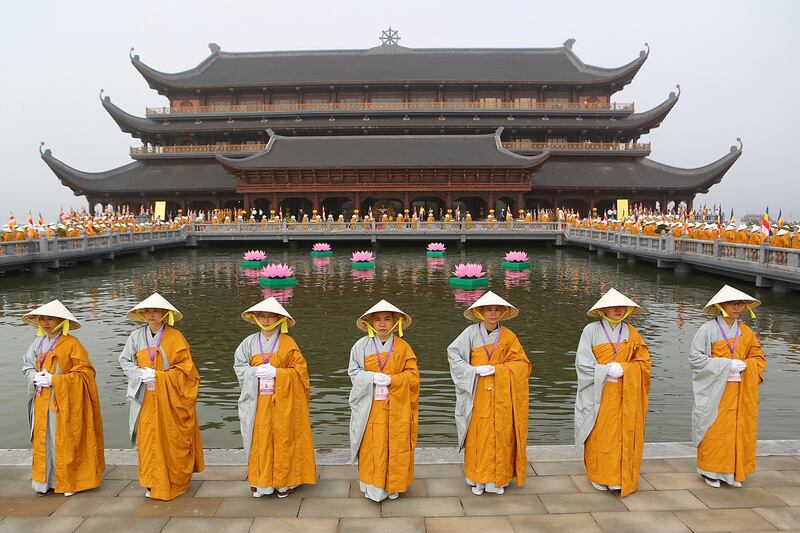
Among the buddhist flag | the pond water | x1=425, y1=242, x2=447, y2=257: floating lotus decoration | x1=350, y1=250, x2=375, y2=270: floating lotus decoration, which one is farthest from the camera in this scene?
x1=425, y1=242, x2=447, y2=257: floating lotus decoration

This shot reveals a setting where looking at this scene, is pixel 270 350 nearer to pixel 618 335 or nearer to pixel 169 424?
pixel 169 424

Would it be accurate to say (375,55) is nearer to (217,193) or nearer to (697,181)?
(217,193)

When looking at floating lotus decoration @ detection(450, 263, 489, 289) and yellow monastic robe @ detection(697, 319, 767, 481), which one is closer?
yellow monastic robe @ detection(697, 319, 767, 481)

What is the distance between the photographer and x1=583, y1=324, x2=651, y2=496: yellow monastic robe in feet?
15.9

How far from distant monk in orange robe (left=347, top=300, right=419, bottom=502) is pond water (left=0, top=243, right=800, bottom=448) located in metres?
2.39

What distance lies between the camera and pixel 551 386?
30.2ft

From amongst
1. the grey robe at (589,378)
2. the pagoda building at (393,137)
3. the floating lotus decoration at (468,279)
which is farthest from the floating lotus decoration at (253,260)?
the grey robe at (589,378)

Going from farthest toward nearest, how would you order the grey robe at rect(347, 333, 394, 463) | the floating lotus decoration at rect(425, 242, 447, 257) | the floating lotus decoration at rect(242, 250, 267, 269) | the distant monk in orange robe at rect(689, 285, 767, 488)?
the floating lotus decoration at rect(425, 242, 447, 257), the floating lotus decoration at rect(242, 250, 267, 269), the distant monk in orange robe at rect(689, 285, 767, 488), the grey robe at rect(347, 333, 394, 463)

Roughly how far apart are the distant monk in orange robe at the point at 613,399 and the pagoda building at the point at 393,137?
37.6 meters

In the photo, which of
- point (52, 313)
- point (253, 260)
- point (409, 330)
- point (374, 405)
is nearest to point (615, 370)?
point (374, 405)

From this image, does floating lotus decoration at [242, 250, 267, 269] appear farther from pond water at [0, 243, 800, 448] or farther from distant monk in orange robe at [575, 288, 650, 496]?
distant monk in orange robe at [575, 288, 650, 496]

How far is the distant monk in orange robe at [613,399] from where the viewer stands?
484 cm

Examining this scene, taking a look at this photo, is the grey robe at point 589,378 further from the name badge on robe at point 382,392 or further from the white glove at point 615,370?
the name badge on robe at point 382,392

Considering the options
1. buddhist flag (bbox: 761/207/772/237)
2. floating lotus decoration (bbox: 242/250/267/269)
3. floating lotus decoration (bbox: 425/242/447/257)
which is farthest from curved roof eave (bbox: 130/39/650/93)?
buddhist flag (bbox: 761/207/772/237)
